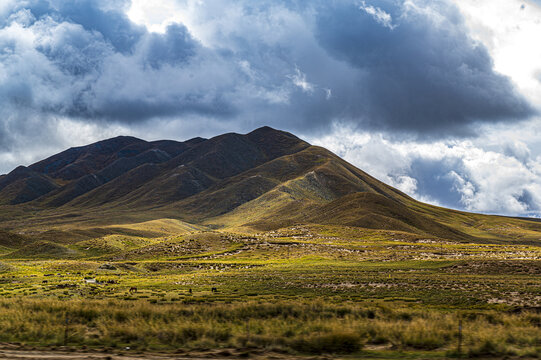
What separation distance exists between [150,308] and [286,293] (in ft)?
83.5

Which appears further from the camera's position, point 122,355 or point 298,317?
point 298,317

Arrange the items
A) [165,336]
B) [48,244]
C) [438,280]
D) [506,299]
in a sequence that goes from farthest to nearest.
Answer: [48,244] → [438,280] → [506,299] → [165,336]

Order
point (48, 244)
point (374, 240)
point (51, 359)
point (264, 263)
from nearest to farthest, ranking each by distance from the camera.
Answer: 1. point (51, 359)
2. point (264, 263)
3. point (48, 244)
4. point (374, 240)

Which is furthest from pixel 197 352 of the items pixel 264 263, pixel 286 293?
pixel 264 263

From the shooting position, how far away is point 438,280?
62.8 metres

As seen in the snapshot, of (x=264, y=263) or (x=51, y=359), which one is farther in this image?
(x=264, y=263)

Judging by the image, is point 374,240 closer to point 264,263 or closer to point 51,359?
point 264,263

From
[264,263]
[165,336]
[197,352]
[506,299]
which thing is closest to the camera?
[197,352]

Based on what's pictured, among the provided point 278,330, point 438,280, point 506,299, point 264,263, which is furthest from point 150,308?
point 264,263

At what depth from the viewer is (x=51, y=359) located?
58.2ft

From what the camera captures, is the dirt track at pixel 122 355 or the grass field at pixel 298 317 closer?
the dirt track at pixel 122 355

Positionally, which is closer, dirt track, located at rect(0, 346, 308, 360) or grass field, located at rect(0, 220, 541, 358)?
dirt track, located at rect(0, 346, 308, 360)

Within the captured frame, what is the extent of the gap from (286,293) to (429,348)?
32.7m

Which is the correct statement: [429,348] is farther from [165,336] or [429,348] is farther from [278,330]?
[165,336]
